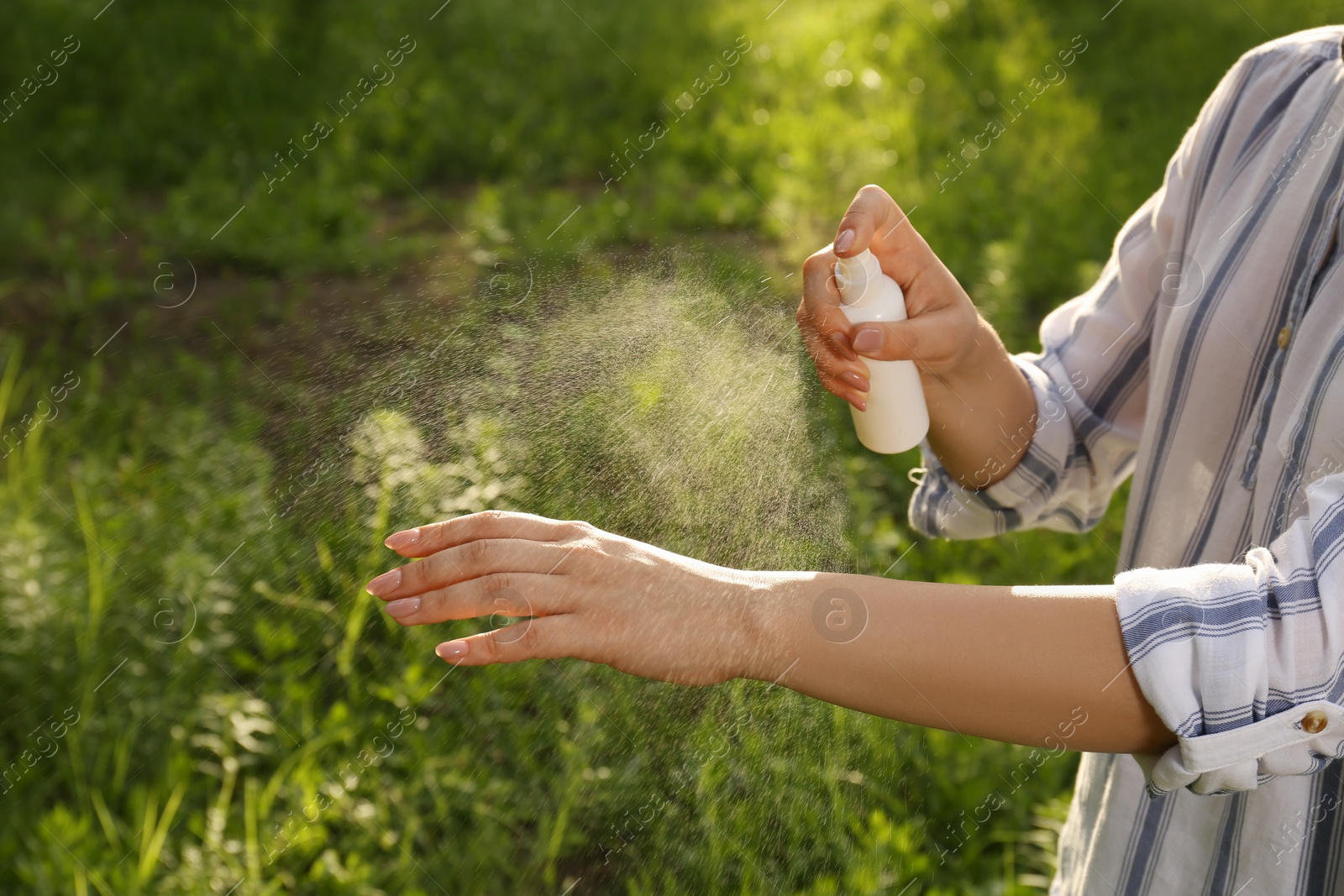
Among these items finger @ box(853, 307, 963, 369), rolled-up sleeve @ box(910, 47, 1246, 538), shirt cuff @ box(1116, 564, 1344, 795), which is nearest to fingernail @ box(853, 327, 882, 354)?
finger @ box(853, 307, 963, 369)

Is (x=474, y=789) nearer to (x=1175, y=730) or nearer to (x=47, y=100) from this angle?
(x=1175, y=730)

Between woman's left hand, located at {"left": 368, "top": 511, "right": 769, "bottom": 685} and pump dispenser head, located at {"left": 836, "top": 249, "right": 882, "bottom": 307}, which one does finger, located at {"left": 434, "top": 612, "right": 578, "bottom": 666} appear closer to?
woman's left hand, located at {"left": 368, "top": 511, "right": 769, "bottom": 685}

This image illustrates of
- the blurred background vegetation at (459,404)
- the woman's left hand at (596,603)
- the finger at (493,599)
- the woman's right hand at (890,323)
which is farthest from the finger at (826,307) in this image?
the finger at (493,599)

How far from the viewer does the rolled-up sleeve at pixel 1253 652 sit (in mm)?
863

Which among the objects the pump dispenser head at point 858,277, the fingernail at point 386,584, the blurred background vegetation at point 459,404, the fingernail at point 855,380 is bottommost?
the blurred background vegetation at point 459,404

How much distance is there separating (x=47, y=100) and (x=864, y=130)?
192 inches

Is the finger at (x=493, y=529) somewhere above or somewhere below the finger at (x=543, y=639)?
above

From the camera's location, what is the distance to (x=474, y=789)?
2.49 metres

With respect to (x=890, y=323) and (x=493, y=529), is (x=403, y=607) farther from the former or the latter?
(x=890, y=323)

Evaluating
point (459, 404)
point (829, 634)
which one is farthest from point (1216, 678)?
point (459, 404)

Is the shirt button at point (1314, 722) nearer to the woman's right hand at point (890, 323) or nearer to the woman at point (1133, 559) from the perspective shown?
the woman at point (1133, 559)

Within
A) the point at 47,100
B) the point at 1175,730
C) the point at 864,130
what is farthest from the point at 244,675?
the point at 47,100

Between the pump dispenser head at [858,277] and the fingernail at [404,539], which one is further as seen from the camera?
the pump dispenser head at [858,277]

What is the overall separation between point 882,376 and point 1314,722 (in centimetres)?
61
